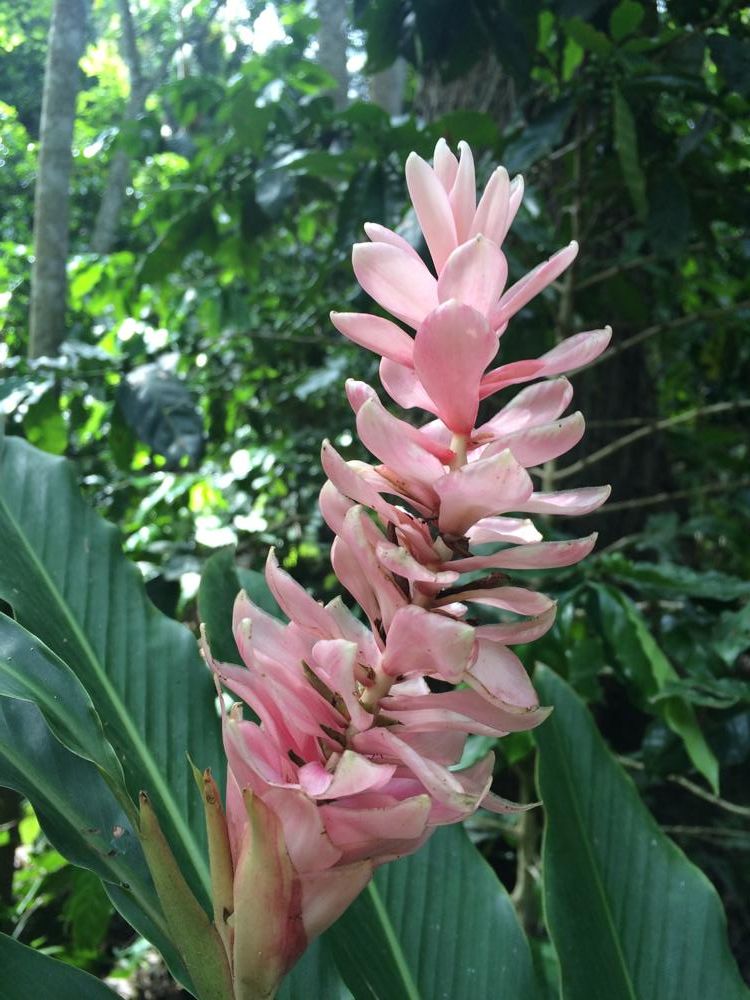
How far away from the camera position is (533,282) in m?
0.39

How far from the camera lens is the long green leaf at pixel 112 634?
654 mm

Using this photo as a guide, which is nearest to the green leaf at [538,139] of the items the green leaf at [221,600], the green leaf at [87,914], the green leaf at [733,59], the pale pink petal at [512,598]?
the green leaf at [733,59]

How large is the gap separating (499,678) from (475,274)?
0.60 feet

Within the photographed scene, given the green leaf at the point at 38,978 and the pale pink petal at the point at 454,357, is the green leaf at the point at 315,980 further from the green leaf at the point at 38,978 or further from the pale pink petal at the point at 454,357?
the pale pink petal at the point at 454,357

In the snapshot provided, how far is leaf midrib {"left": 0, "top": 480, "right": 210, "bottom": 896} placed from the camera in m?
0.64

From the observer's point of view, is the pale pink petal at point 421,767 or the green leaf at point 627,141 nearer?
the pale pink petal at point 421,767

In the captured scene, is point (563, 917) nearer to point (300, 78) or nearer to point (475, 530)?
point (475, 530)

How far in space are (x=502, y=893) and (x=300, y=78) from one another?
191cm

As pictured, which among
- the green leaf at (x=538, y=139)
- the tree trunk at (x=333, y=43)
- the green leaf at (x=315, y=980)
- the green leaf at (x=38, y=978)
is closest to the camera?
the green leaf at (x=38, y=978)

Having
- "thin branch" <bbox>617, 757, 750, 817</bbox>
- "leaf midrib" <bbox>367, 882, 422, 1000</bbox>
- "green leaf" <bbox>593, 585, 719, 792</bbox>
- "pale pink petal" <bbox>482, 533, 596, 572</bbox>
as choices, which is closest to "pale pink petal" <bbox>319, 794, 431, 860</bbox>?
"pale pink petal" <bbox>482, 533, 596, 572</bbox>

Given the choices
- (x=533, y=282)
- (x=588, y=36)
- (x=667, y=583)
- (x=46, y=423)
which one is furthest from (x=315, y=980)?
(x=588, y=36)

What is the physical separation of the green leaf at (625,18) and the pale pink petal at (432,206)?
3.43 ft

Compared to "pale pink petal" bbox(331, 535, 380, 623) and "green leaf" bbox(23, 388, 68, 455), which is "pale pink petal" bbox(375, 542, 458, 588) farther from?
"green leaf" bbox(23, 388, 68, 455)

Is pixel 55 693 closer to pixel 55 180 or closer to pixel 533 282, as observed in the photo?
pixel 533 282
